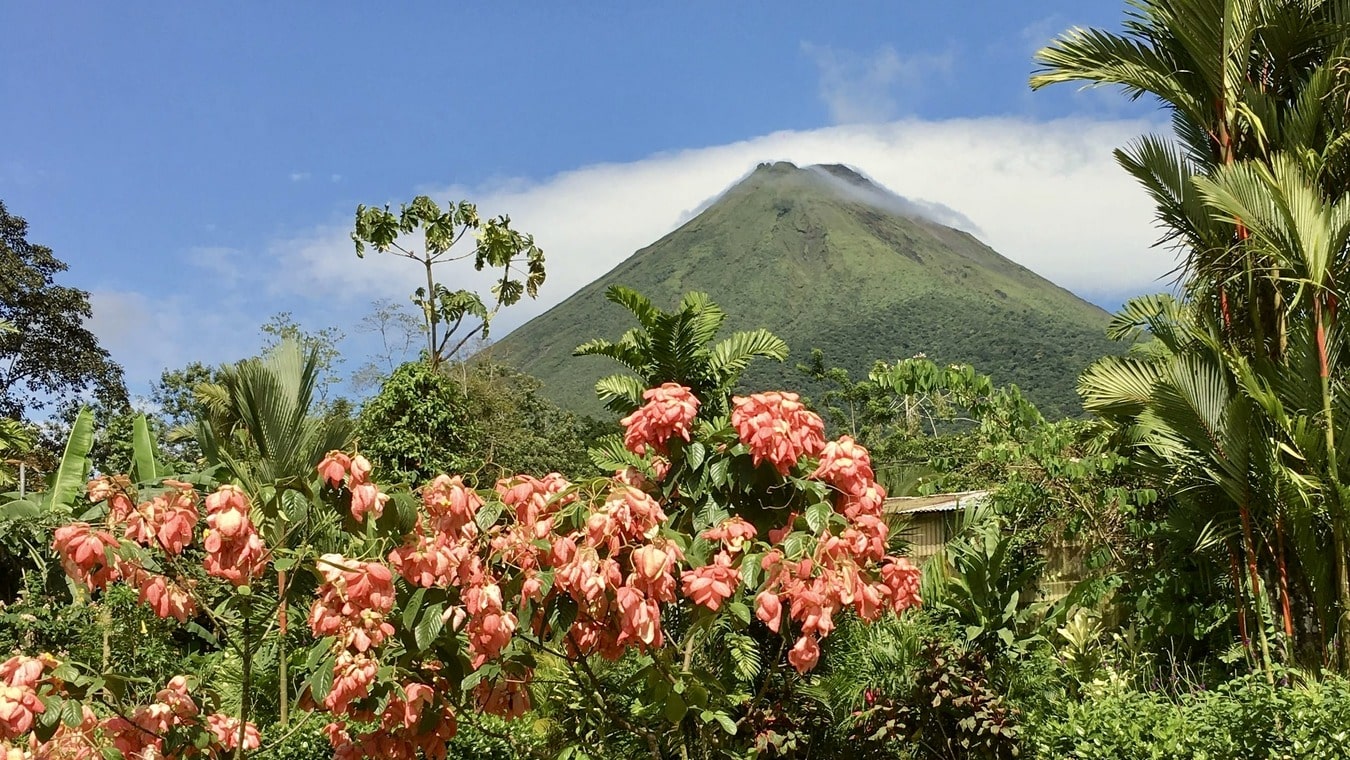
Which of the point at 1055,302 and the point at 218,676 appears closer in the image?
the point at 218,676

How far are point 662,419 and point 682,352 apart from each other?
4.07m

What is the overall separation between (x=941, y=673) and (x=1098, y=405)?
1.72 meters

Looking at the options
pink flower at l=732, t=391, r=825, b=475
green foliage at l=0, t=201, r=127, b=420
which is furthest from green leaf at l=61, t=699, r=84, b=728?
green foliage at l=0, t=201, r=127, b=420

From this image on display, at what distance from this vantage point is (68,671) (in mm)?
2723

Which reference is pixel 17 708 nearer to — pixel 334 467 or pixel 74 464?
pixel 334 467

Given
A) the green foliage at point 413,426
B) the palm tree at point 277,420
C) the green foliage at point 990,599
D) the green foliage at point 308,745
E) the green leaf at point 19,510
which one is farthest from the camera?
the green foliage at point 413,426

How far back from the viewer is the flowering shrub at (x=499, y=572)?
2738 mm

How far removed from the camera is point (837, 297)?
69.9m

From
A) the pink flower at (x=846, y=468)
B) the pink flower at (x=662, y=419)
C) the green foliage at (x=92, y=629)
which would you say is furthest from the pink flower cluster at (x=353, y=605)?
the green foliage at (x=92, y=629)

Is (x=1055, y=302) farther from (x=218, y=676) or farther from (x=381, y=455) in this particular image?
(x=218, y=676)

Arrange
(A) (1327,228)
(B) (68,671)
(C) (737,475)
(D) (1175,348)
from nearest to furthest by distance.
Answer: (B) (68,671), (C) (737,475), (A) (1327,228), (D) (1175,348)

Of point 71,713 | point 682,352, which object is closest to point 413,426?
point 682,352

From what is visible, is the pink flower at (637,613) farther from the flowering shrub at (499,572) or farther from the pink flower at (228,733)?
the pink flower at (228,733)

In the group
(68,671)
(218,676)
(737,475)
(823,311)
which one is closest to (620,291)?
(218,676)
